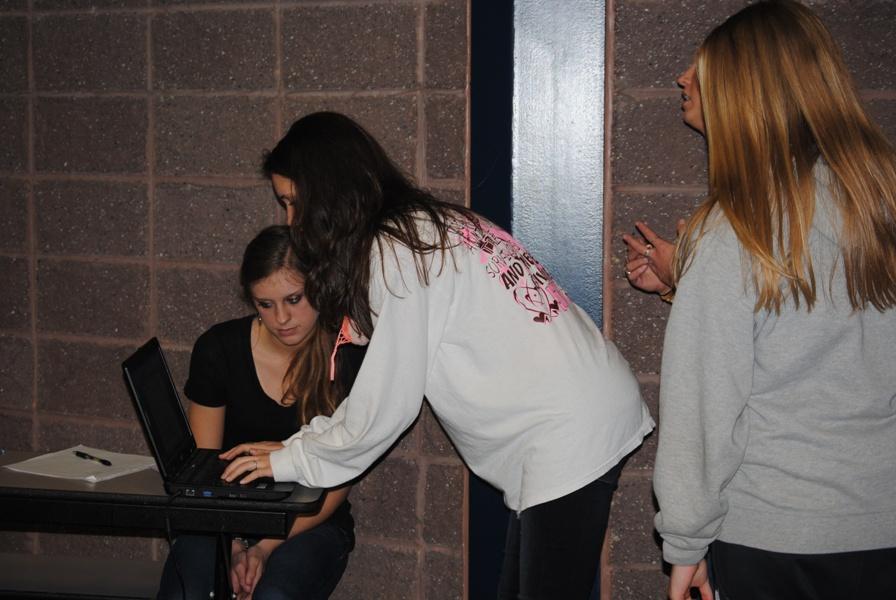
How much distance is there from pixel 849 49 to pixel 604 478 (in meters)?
1.13

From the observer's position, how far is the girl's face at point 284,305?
2008 mm

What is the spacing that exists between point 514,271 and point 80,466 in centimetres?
101

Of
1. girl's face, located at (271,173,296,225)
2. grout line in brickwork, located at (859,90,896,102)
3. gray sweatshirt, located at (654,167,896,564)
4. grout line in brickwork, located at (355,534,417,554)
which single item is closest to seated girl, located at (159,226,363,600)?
grout line in brickwork, located at (355,534,417,554)

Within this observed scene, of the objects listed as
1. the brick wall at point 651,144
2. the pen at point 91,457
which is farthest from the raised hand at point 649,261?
the pen at point 91,457

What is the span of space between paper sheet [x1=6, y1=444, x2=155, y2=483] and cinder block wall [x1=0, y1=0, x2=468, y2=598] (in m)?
0.47

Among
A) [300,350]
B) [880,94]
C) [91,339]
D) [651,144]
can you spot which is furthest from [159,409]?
[880,94]

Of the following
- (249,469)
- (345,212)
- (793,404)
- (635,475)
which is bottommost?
(635,475)

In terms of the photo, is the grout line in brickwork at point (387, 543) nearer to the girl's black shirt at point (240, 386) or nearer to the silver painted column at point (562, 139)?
the girl's black shirt at point (240, 386)

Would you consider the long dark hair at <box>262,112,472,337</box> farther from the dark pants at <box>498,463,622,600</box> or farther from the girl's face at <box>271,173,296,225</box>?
the dark pants at <box>498,463,622,600</box>

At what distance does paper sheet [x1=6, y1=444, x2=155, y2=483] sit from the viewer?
178 centimetres

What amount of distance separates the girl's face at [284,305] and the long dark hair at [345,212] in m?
0.27

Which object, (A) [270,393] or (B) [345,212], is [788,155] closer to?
(B) [345,212]

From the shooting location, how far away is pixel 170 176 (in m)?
2.33

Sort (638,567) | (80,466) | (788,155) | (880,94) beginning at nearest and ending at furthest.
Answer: (788,155), (80,466), (880,94), (638,567)
